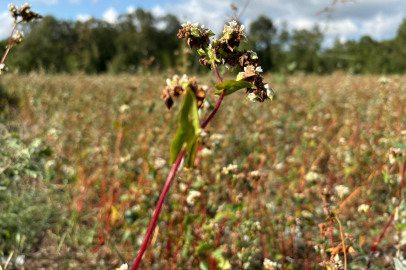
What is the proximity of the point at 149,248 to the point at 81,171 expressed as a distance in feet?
3.26

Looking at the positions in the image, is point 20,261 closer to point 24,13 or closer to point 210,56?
point 24,13

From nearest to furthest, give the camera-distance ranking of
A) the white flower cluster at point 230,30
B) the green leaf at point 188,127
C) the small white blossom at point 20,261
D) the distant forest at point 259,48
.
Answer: the green leaf at point 188,127
the white flower cluster at point 230,30
the small white blossom at point 20,261
the distant forest at point 259,48

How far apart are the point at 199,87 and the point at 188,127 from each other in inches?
3.8

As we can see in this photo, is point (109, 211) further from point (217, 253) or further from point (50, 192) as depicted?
point (217, 253)

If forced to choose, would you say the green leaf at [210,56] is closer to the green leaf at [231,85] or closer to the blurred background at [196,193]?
the green leaf at [231,85]

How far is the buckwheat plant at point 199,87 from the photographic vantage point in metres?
0.58

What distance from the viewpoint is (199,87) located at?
0.62 meters

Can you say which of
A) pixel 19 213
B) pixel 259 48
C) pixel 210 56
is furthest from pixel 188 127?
pixel 259 48

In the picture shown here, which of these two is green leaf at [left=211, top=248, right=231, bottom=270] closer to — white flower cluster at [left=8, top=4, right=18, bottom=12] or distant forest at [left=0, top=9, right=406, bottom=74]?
white flower cluster at [left=8, top=4, right=18, bottom=12]

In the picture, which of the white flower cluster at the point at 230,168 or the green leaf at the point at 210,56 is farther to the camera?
the white flower cluster at the point at 230,168

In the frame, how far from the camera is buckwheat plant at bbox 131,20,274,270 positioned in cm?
58

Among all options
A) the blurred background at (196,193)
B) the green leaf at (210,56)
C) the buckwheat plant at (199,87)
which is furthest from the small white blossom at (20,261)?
the green leaf at (210,56)

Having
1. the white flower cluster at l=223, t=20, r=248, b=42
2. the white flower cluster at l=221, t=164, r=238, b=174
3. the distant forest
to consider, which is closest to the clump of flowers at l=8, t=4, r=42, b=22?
the white flower cluster at l=223, t=20, r=248, b=42

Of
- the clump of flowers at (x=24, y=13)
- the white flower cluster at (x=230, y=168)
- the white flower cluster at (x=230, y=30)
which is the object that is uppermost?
the clump of flowers at (x=24, y=13)
